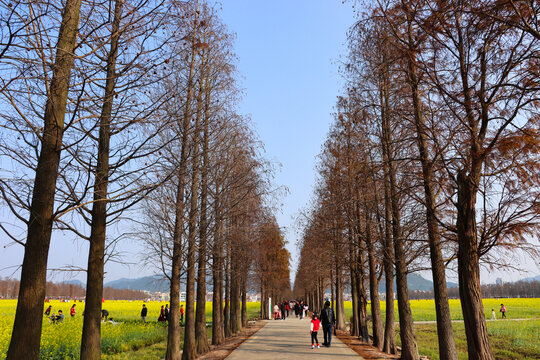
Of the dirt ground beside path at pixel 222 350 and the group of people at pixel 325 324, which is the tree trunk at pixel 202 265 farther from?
the group of people at pixel 325 324

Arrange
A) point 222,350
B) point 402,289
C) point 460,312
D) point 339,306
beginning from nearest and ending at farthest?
1. point 402,289
2. point 222,350
3. point 339,306
4. point 460,312

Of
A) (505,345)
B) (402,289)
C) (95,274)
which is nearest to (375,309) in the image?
(402,289)

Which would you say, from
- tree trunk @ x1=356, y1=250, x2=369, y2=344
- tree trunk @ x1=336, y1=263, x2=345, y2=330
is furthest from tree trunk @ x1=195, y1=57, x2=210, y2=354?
tree trunk @ x1=336, y1=263, x2=345, y2=330

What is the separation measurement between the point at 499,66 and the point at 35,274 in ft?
27.8

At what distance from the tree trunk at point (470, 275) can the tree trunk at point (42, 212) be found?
734 centimetres

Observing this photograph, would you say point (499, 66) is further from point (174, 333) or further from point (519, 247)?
point (174, 333)

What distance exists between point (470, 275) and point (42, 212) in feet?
25.1

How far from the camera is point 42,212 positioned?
6.05 m

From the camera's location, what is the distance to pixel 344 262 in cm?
2062

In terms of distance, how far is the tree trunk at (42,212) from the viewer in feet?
18.7

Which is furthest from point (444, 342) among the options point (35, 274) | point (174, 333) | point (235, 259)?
point (235, 259)

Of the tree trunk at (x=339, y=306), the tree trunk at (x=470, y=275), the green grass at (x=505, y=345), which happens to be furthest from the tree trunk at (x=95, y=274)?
the tree trunk at (x=339, y=306)

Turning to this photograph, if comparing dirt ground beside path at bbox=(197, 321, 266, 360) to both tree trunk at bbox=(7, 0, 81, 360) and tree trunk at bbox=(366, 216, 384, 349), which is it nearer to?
tree trunk at bbox=(366, 216, 384, 349)

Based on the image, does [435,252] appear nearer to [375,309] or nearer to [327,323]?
[375,309]
